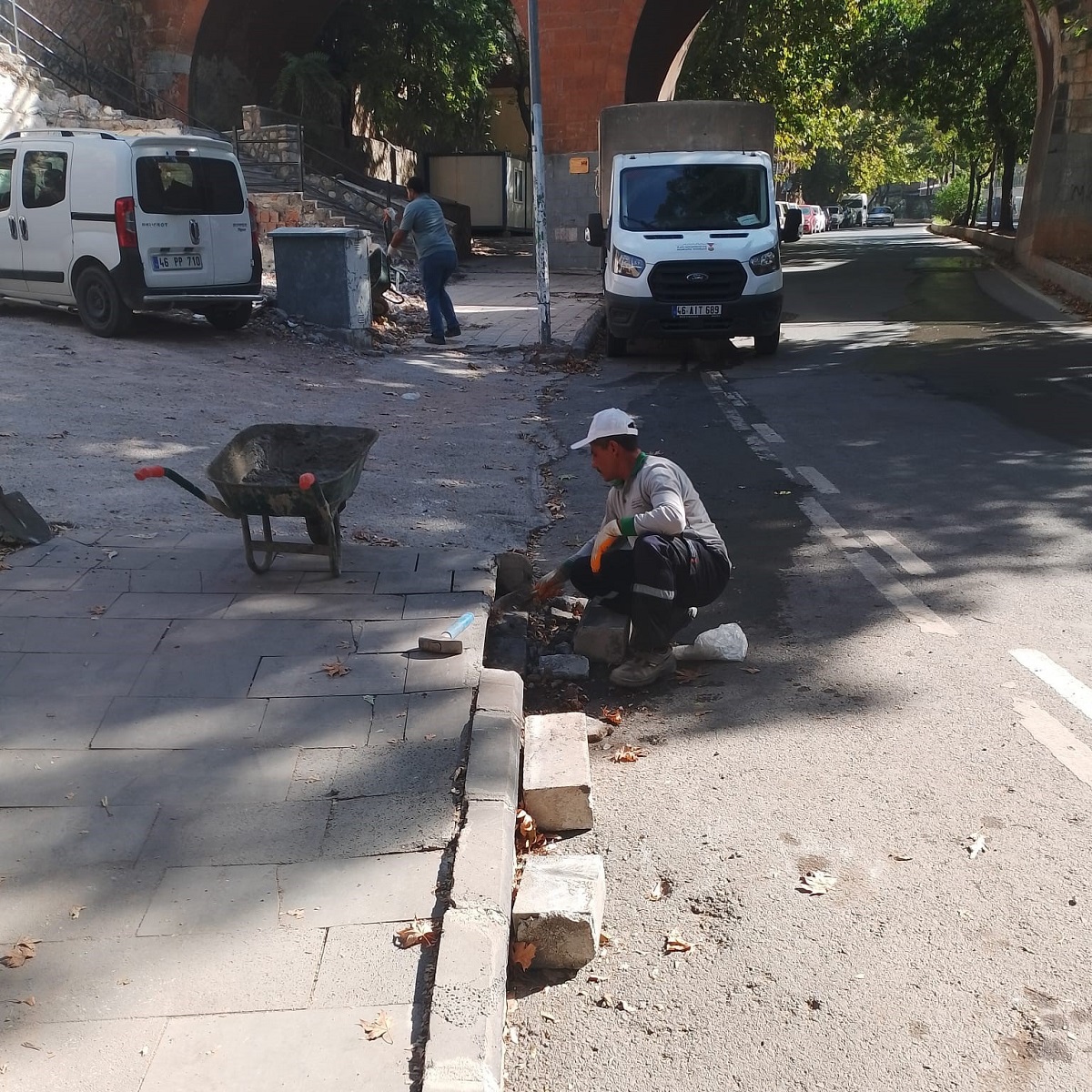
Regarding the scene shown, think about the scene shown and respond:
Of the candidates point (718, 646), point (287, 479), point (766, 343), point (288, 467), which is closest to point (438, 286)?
point (766, 343)

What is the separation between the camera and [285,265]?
14.4m

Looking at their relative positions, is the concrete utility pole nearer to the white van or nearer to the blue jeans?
the blue jeans

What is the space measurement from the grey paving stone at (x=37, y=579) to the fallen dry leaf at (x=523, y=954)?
11.1 feet

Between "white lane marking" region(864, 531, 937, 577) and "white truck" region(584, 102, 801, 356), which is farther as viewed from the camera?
"white truck" region(584, 102, 801, 356)

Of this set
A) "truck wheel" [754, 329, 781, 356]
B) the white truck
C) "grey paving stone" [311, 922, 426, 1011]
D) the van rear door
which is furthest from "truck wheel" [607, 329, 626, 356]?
"grey paving stone" [311, 922, 426, 1011]

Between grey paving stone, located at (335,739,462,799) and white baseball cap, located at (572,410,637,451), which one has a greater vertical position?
white baseball cap, located at (572,410,637,451)

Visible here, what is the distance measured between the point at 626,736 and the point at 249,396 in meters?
7.30

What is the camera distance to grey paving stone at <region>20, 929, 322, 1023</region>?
285 cm

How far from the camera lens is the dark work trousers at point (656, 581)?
489cm

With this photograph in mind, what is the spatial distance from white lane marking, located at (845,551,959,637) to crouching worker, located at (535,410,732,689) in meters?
1.07

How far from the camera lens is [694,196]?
1461 centimetres


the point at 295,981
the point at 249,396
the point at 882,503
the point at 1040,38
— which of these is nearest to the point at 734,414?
the point at 882,503

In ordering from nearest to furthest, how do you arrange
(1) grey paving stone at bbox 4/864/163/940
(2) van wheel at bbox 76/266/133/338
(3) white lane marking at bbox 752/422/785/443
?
(1) grey paving stone at bbox 4/864/163/940 < (3) white lane marking at bbox 752/422/785/443 < (2) van wheel at bbox 76/266/133/338

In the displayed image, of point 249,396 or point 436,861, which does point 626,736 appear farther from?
point 249,396
